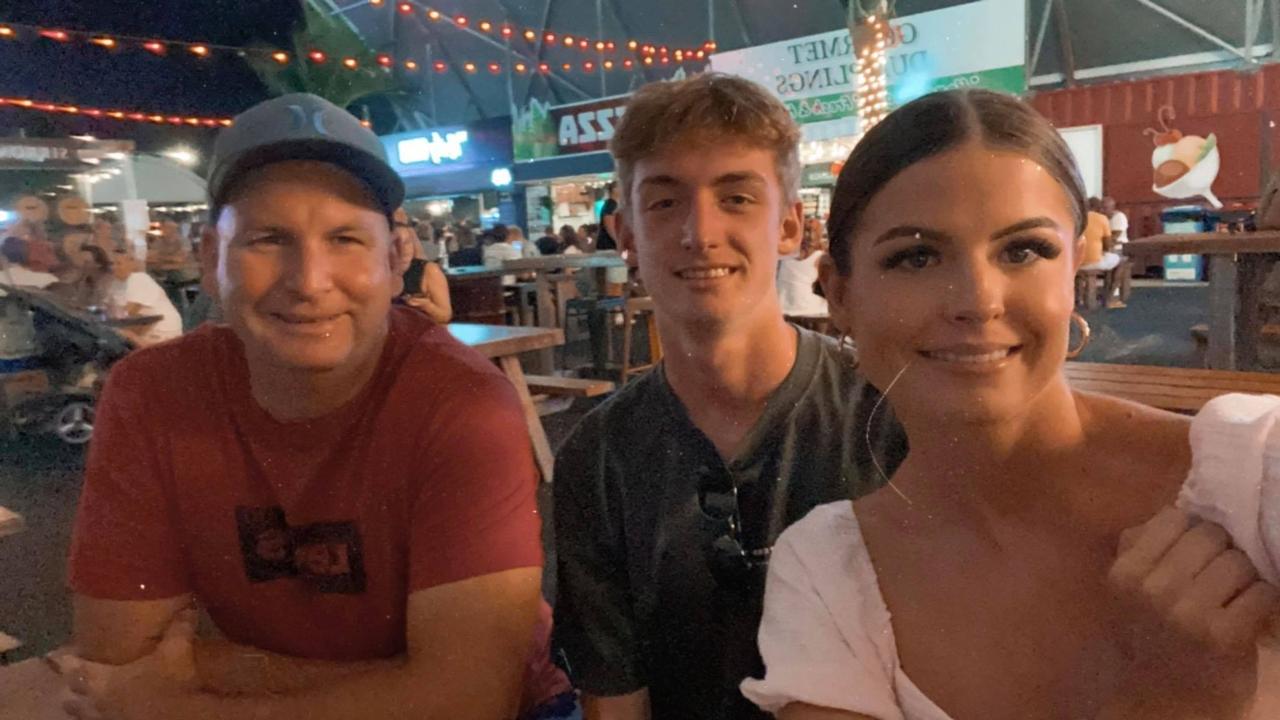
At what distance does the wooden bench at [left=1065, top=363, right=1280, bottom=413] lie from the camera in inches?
92.7

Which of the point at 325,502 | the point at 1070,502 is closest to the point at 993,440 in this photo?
the point at 1070,502

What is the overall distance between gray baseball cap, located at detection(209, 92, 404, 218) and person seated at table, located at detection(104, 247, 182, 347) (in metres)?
5.38

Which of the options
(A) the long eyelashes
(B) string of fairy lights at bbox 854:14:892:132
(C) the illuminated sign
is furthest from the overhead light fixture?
(A) the long eyelashes

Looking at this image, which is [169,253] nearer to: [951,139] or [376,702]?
[376,702]

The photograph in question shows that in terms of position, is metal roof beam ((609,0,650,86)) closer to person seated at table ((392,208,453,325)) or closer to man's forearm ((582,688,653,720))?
person seated at table ((392,208,453,325))

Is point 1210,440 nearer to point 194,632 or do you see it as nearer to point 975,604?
point 975,604

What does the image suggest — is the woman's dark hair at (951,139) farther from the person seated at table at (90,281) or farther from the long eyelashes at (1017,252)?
the person seated at table at (90,281)

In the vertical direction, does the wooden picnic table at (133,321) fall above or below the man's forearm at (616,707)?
above

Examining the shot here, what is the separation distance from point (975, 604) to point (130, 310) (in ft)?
21.9

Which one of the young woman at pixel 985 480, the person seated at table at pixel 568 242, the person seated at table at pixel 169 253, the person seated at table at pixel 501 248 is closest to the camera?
the young woman at pixel 985 480

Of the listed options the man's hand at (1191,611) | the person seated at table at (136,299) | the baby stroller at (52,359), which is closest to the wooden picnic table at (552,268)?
the person seated at table at (136,299)

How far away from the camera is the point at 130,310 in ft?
20.7

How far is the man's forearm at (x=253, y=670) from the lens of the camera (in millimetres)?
1374

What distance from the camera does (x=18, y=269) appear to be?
683 centimetres
